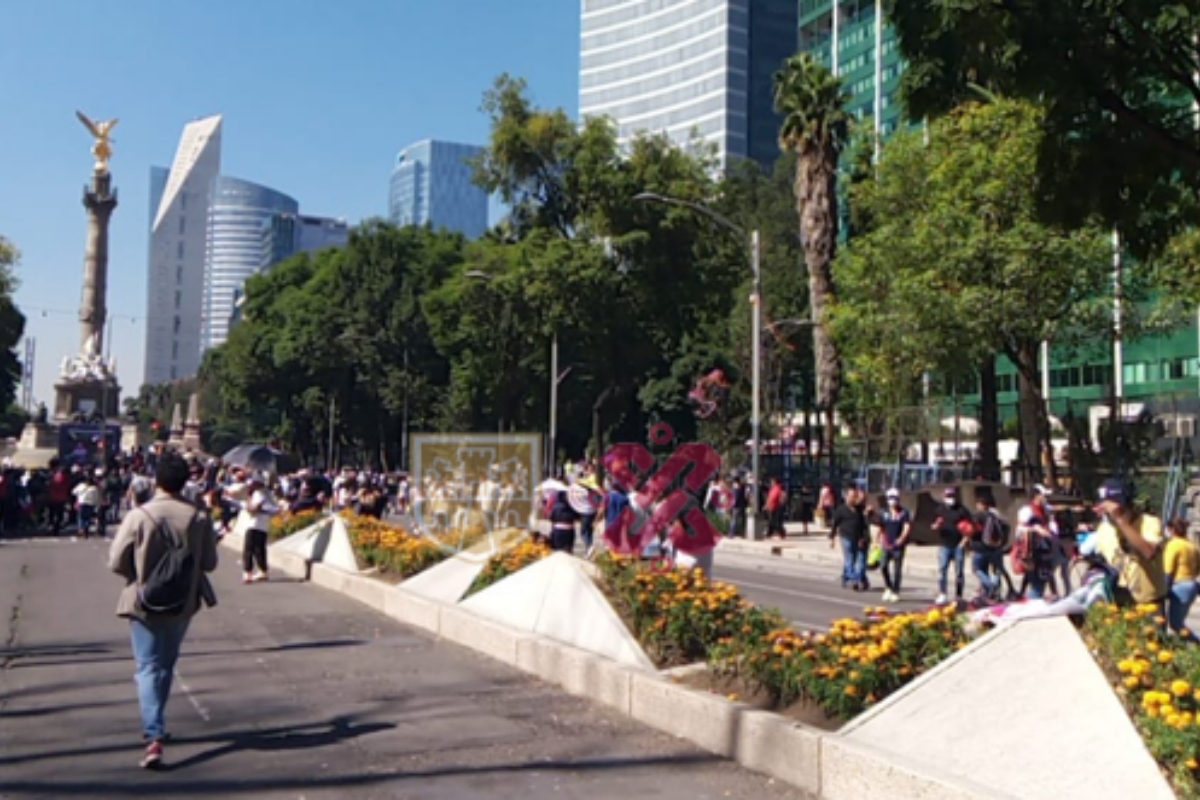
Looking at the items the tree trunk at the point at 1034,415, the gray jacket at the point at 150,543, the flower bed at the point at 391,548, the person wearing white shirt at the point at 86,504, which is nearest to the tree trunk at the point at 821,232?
the tree trunk at the point at 1034,415

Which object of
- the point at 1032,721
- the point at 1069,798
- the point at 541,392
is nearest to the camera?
the point at 1069,798

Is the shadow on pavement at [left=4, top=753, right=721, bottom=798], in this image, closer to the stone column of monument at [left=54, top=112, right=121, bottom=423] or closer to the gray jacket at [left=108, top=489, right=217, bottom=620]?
the gray jacket at [left=108, top=489, right=217, bottom=620]

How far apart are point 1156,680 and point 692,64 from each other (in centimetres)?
14713

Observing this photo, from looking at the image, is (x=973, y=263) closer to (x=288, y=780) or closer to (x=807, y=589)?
(x=807, y=589)

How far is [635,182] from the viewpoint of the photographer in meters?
46.3

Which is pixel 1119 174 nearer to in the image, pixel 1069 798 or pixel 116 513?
pixel 1069 798

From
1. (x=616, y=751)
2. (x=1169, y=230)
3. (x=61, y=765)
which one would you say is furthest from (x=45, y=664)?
(x=1169, y=230)

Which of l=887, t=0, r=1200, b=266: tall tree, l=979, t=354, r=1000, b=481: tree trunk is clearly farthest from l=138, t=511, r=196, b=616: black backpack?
l=979, t=354, r=1000, b=481: tree trunk

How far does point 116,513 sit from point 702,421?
71.0ft

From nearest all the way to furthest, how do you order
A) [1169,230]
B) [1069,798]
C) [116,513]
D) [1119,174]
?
[1069,798] < [1119,174] < [1169,230] < [116,513]

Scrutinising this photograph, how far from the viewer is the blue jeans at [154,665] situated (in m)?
6.60

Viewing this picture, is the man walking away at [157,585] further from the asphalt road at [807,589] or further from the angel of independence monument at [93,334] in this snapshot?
the angel of independence monument at [93,334]

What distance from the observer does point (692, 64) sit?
5753 inches

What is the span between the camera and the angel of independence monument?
81938 mm
